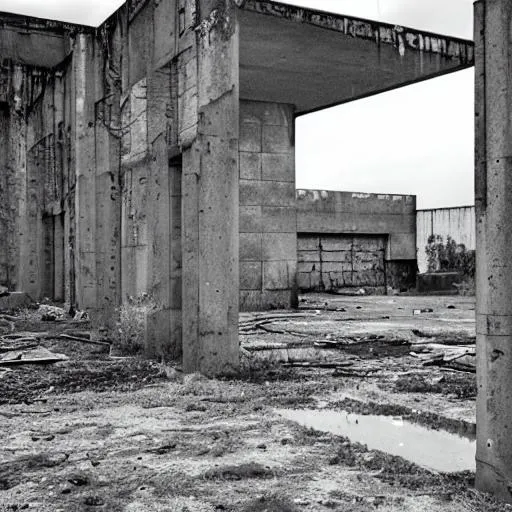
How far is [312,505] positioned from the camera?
3033 mm

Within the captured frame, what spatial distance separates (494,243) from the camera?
3039 mm

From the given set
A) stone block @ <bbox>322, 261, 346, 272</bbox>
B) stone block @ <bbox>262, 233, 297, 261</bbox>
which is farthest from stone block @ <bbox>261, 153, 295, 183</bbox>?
stone block @ <bbox>322, 261, 346, 272</bbox>

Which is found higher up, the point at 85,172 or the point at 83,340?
the point at 85,172

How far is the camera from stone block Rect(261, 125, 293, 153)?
570 inches

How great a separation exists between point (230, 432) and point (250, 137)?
1066 cm

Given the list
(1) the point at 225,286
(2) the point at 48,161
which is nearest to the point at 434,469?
(1) the point at 225,286

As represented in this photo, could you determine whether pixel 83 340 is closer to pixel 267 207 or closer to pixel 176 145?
pixel 176 145

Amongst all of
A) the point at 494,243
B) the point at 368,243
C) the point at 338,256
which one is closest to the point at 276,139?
the point at 338,256

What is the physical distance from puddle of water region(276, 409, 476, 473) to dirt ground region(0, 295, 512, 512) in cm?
12

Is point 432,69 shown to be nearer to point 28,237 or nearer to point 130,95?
point 130,95

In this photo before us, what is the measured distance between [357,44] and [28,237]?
8990mm

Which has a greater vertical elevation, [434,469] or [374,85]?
[374,85]

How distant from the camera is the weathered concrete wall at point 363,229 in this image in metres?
20.3

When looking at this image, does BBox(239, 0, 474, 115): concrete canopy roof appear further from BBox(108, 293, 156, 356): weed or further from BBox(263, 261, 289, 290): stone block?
BBox(108, 293, 156, 356): weed
